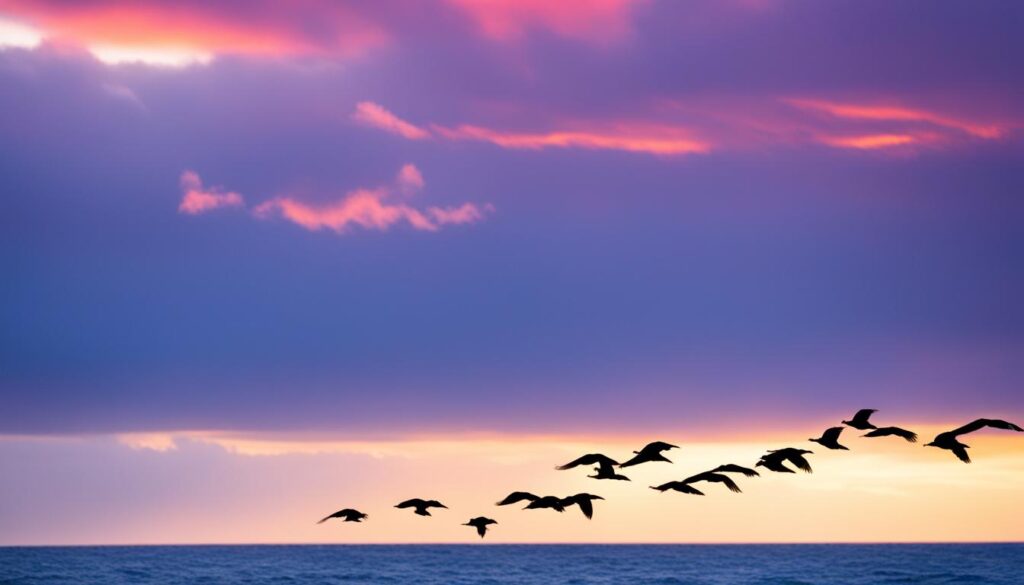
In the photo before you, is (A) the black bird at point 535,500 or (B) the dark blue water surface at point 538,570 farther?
(B) the dark blue water surface at point 538,570

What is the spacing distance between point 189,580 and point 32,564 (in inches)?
1845

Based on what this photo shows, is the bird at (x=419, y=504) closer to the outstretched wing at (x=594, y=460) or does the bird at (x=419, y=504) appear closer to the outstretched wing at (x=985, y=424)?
the outstretched wing at (x=594, y=460)

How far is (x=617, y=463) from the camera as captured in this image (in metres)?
40.3

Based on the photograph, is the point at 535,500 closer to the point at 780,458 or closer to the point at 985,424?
the point at 780,458

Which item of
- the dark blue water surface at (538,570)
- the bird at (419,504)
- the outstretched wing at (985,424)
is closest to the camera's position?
the outstretched wing at (985,424)

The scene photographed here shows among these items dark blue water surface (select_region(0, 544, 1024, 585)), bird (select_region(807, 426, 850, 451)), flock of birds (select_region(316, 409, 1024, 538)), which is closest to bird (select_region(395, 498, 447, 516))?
flock of birds (select_region(316, 409, 1024, 538))

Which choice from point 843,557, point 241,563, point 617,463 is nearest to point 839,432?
point 617,463

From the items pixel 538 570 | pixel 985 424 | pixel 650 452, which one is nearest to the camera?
pixel 985 424

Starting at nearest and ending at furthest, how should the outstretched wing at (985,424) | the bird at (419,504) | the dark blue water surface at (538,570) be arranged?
the outstretched wing at (985,424), the bird at (419,504), the dark blue water surface at (538,570)

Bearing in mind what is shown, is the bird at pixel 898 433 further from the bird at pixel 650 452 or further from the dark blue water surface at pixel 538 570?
the dark blue water surface at pixel 538 570

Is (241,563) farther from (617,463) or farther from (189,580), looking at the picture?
(617,463)

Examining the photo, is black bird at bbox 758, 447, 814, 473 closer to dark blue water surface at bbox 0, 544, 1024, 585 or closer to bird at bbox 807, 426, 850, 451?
bird at bbox 807, 426, 850, 451

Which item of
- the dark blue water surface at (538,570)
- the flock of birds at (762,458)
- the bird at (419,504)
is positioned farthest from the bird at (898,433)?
the dark blue water surface at (538,570)

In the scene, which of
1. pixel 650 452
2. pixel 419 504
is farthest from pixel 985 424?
pixel 419 504
